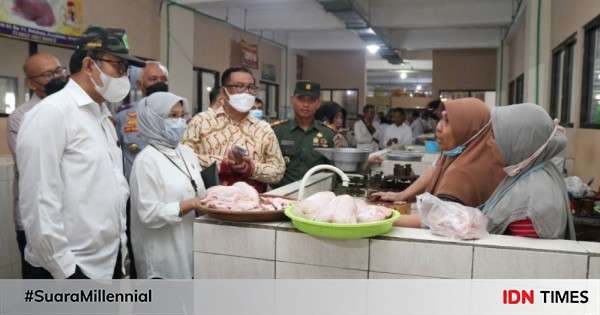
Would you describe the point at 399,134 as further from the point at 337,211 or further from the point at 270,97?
the point at 337,211

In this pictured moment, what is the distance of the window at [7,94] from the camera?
455 centimetres

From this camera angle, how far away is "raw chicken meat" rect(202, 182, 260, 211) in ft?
5.10

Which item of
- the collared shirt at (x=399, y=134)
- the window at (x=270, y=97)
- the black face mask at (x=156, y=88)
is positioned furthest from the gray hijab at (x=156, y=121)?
the window at (x=270, y=97)

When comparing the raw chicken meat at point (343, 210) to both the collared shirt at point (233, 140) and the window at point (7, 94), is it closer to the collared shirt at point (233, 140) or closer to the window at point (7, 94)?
the collared shirt at point (233, 140)

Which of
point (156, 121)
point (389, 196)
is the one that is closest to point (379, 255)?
point (389, 196)

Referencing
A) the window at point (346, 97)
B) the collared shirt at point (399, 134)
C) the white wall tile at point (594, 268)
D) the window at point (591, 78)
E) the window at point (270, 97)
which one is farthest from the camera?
the window at point (346, 97)

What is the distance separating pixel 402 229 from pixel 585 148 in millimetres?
3303

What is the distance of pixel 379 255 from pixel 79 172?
1.04 meters

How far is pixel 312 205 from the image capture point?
4.78ft

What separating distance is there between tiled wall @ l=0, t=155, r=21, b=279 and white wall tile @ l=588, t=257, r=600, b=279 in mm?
3311

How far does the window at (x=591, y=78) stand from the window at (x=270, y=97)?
7529 millimetres

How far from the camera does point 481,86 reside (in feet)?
36.9

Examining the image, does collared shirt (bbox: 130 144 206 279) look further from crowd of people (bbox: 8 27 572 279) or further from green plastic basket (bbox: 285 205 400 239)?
green plastic basket (bbox: 285 205 400 239)

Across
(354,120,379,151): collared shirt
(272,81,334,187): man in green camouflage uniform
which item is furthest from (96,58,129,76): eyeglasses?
(354,120,379,151): collared shirt
